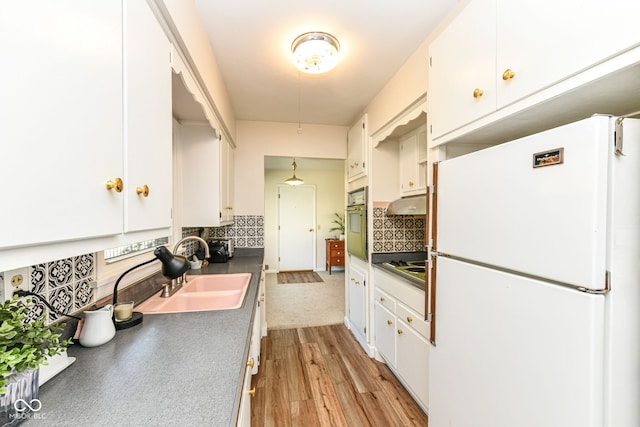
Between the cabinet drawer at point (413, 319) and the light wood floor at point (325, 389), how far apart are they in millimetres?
551

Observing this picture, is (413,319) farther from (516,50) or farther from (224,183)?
(224,183)

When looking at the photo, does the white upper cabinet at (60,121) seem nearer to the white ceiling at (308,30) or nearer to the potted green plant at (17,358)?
the potted green plant at (17,358)

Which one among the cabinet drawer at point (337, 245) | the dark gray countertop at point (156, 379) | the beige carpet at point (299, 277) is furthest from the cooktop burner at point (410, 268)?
the cabinet drawer at point (337, 245)

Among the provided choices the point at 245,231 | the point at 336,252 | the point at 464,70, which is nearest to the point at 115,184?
the point at 464,70

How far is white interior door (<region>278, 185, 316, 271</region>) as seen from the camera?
19.4 feet

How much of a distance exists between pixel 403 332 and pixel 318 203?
4.29 m

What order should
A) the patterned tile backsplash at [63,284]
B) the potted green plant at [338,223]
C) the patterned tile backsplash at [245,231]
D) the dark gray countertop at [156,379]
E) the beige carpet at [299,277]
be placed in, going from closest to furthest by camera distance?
1. the dark gray countertop at [156,379]
2. the patterned tile backsplash at [63,284]
3. the patterned tile backsplash at [245,231]
4. the beige carpet at [299,277]
5. the potted green plant at [338,223]

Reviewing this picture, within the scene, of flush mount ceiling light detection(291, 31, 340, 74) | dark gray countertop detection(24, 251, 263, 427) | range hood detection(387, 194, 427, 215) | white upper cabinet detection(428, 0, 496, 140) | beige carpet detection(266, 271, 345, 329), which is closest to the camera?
dark gray countertop detection(24, 251, 263, 427)

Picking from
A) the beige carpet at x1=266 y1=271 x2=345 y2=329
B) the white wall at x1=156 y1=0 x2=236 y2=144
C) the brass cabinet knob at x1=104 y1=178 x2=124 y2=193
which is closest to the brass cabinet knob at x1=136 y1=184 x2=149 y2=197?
the brass cabinet knob at x1=104 y1=178 x2=124 y2=193

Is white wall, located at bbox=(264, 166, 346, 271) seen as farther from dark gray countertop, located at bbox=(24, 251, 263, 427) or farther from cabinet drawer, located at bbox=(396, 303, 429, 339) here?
dark gray countertop, located at bbox=(24, 251, 263, 427)

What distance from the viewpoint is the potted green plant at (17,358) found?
51cm

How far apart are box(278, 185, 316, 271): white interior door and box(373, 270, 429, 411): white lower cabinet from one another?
3657 mm

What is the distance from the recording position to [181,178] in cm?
213

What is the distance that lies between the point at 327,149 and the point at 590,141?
2.60 m
